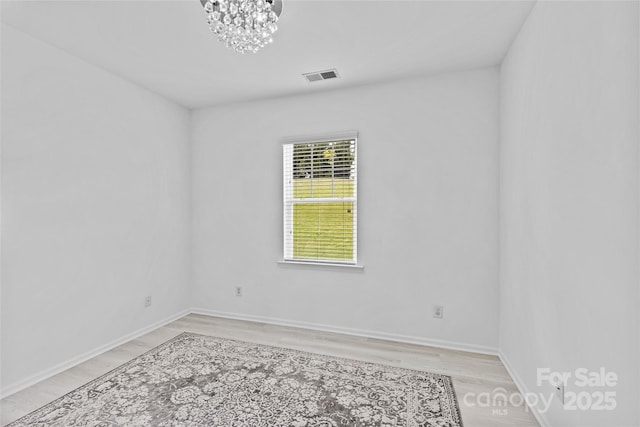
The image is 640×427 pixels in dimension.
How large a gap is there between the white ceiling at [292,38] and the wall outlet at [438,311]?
2280mm

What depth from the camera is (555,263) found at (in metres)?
1.75

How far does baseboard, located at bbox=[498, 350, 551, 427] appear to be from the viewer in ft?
6.31

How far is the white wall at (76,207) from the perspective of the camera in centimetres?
234

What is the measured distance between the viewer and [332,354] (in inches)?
115

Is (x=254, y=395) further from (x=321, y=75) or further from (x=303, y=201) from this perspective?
(x=321, y=75)

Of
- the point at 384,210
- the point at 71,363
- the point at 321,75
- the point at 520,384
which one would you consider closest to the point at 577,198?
the point at 520,384

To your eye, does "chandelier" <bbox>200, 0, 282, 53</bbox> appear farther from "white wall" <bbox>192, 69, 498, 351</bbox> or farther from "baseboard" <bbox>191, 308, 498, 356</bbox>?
"baseboard" <bbox>191, 308, 498, 356</bbox>

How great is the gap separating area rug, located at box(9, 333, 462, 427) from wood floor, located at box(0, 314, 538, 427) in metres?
0.11

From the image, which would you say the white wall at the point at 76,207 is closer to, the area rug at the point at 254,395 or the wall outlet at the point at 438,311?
the area rug at the point at 254,395

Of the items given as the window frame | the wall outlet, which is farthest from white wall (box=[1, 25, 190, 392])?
the wall outlet

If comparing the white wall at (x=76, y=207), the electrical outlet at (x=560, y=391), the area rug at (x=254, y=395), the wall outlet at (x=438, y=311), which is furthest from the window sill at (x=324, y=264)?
the electrical outlet at (x=560, y=391)

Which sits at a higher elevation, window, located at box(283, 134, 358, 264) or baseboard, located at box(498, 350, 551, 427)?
window, located at box(283, 134, 358, 264)

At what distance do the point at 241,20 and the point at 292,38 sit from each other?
0.82 meters

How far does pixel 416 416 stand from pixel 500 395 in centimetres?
71
